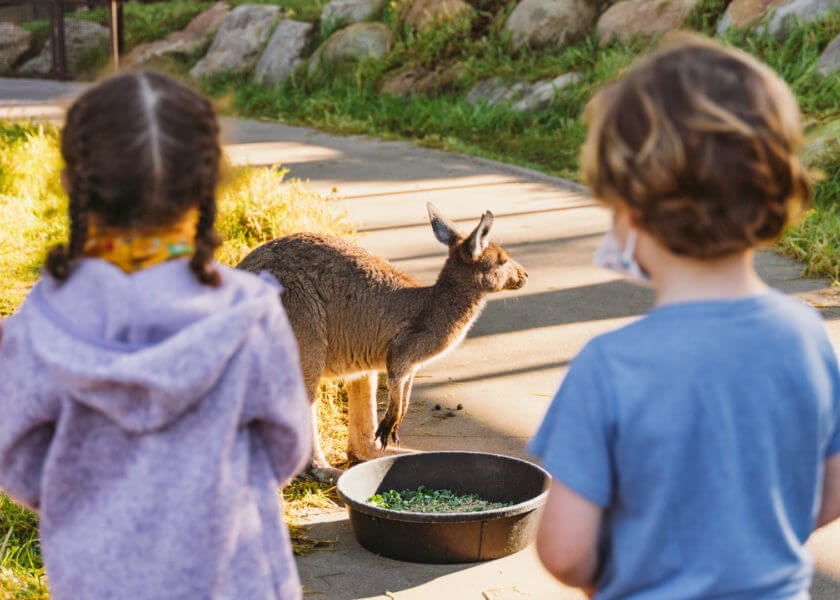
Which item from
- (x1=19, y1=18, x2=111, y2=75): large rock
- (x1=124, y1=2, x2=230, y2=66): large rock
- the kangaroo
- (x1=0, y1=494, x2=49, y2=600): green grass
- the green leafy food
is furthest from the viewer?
(x1=19, y1=18, x2=111, y2=75): large rock

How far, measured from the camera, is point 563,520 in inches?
74.6

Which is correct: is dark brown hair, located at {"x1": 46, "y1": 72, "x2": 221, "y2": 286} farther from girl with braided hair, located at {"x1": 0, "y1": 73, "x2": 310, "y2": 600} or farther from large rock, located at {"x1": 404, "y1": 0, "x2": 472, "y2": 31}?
large rock, located at {"x1": 404, "y1": 0, "x2": 472, "y2": 31}

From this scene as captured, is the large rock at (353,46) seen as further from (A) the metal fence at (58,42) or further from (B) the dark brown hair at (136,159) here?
(B) the dark brown hair at (136,159)

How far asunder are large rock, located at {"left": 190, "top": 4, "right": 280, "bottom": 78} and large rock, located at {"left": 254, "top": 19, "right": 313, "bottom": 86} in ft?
1.53

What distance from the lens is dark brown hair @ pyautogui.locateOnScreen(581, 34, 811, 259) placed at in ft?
5.81

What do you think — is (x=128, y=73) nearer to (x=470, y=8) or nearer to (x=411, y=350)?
(x=411, y=350)

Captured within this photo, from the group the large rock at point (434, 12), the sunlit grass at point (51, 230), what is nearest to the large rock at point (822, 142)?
the sunlit grass at point (51, 230)

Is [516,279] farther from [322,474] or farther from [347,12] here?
[347,12]

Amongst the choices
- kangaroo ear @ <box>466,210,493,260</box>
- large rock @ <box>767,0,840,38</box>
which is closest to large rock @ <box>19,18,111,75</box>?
large rock @ <box>767,0,840,38</box>

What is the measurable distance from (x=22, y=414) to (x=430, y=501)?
2.49 m

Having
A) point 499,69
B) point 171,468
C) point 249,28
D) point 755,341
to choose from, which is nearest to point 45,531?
point 171,468

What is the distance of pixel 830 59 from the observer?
422 inches

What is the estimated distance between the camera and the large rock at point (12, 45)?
69.6ft

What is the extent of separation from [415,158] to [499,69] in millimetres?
2832
